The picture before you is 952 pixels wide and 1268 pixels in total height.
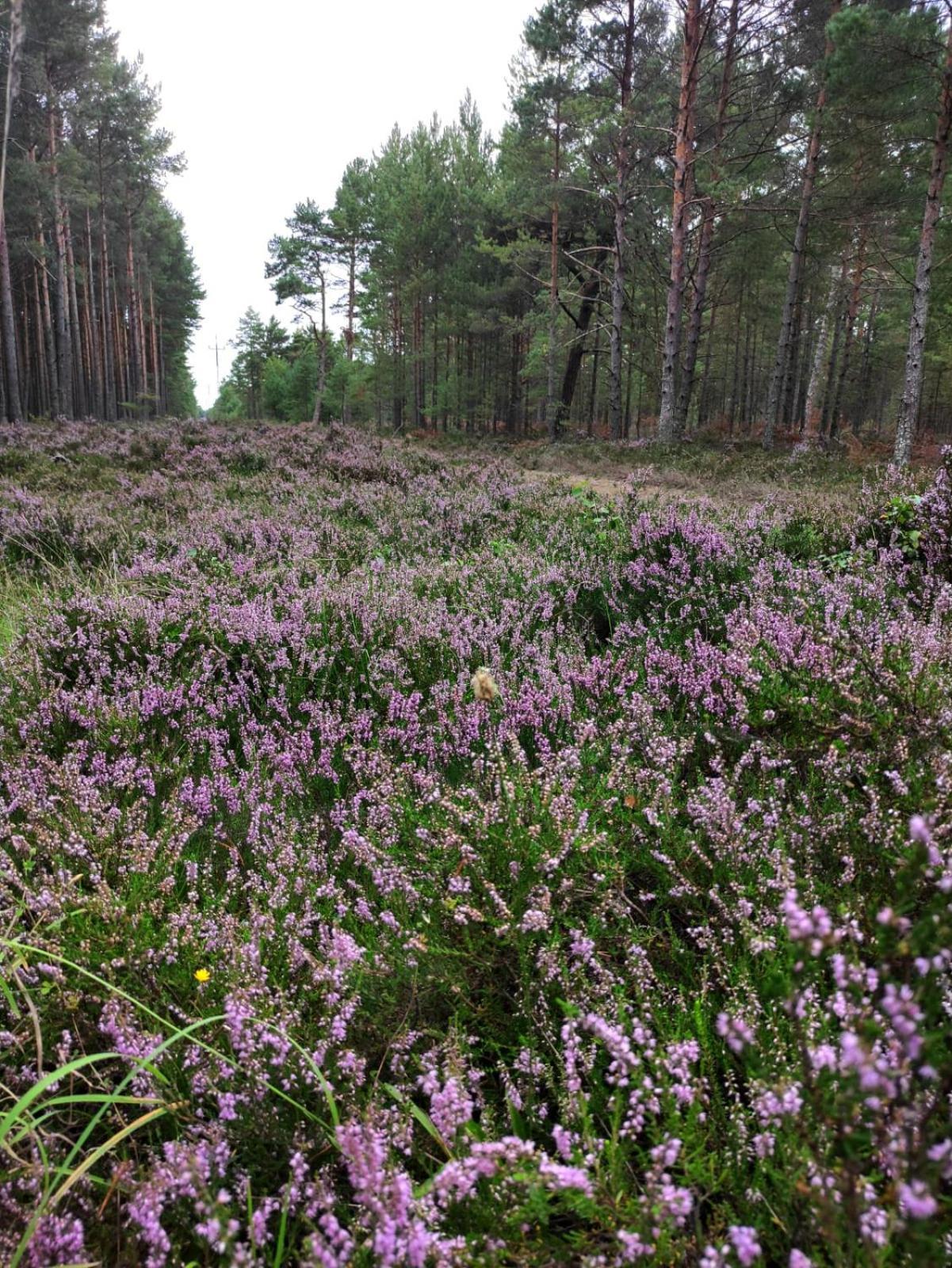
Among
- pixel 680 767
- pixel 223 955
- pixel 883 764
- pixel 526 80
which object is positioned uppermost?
pixel 526 80

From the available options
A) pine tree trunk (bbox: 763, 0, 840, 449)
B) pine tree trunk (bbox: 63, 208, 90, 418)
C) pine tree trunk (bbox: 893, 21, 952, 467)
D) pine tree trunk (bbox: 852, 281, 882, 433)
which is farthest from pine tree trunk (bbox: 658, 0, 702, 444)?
pine tree trunk (bbox: 63, 208, 90, 418)

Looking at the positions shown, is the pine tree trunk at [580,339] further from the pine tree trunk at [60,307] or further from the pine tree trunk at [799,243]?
the pine tree trunk at [60,307]

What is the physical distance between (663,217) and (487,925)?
33204mm

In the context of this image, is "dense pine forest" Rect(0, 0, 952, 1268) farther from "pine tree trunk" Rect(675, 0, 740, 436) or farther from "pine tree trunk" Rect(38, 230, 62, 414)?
"pine tree trunk" Rect(38, 230, 62, 414)

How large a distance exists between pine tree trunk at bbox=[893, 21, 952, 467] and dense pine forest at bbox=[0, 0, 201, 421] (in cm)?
2073

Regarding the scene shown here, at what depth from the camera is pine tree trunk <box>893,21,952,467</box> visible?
1350cm

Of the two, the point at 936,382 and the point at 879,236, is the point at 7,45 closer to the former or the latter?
the point at 879,236

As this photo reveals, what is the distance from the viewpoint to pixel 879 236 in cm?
2377

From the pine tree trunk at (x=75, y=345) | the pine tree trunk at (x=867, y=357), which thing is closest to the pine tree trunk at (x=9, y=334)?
the pine tree trunk at (x=75, y=345)

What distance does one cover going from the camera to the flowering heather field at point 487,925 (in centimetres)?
100

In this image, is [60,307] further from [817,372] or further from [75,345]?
[817,372]

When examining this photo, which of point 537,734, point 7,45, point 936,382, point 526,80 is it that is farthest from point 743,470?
point 936,382

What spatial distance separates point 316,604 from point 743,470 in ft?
40.5

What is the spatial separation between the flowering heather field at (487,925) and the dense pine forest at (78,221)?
21.8 meters
